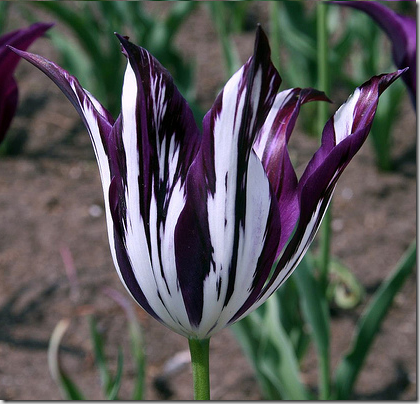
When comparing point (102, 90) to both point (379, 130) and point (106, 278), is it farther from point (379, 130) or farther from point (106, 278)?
point (379, 130)

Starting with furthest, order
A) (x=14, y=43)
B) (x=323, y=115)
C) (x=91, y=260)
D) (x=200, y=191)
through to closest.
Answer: (x=91, y=260)
(x=323, y=115)
(x=14, y=43)
(x=200, y=191)

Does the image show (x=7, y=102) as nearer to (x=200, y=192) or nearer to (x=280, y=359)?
(x=200, y=192)

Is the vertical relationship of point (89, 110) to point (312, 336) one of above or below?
above

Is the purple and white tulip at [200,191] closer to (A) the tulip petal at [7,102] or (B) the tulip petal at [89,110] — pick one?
(B) the tulip petal at [89,110]

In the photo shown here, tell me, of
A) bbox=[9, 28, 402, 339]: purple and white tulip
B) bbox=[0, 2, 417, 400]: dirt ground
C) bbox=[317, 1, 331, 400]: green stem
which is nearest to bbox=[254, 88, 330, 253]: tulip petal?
bbox=[9, 28, 402, 339]: purple and white tulip

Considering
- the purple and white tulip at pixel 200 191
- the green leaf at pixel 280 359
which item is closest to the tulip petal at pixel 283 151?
the purple and white tulip at pixel 200 191

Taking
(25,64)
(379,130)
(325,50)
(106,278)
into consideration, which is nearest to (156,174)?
(325,50)

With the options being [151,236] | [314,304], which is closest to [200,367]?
[151,236]

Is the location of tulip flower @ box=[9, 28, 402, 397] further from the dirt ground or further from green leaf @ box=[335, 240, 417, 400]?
the dirt ground
